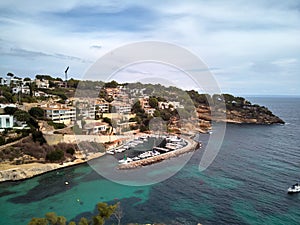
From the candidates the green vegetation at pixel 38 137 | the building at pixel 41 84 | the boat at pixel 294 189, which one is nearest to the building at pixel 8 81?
the building at pixel 41 84

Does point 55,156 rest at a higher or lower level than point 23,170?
higher

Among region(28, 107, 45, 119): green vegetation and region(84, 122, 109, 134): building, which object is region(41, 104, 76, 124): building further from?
region(84, 122, 109, 134): building

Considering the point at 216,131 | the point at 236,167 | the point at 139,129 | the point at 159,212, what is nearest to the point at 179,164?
the point at 236,167

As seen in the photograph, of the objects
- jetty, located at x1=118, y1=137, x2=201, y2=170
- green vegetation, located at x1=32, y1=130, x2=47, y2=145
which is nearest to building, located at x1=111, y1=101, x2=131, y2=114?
jetty, located at x1=118, y1=137, x2=201, y2=170

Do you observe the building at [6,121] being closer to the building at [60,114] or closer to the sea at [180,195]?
the building at [60,114]

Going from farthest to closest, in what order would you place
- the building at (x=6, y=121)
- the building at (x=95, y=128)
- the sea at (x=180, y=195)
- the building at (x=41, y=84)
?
the building at (x=41, y=84) < the building at (x=95, y=128) < the building at (x=6, y=121) < the sea at (x=180, y=195)

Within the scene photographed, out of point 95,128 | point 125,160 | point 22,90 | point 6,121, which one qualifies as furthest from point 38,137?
Answer: point 22,90

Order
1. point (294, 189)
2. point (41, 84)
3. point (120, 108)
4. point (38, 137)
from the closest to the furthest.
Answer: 1. point (294, 189)
2. point (38, 137)
3. point (120, 108)
4. point (41, 84)

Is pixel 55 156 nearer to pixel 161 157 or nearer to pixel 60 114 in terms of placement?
pixel 161 157

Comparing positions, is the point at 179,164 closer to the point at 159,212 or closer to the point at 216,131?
the point at 159,212
